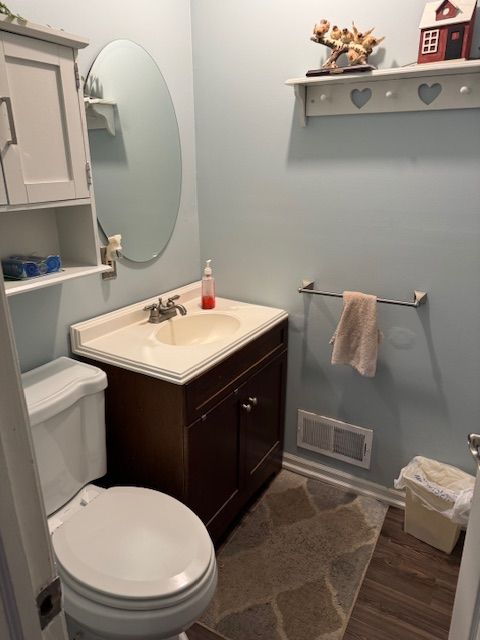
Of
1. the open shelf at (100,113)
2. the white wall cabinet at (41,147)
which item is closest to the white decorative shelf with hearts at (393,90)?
the open shelf at (100,113)

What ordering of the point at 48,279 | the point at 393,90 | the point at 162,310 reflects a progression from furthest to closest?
the point at 162,310 → the point at 393,90 → the point at 48,279

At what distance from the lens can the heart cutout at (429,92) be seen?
62.2 inches

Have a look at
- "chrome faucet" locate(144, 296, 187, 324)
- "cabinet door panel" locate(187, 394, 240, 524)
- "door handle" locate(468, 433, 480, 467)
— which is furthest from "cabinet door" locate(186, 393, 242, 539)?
"door handle" locate(468, 433, 480, 467)

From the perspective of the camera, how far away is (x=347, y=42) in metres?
1.64

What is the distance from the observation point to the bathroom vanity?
1.55 metres

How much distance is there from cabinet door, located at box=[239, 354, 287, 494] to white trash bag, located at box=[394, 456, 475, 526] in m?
0.57

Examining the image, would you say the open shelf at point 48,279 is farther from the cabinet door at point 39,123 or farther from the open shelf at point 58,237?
the cabinet door at point 39,123

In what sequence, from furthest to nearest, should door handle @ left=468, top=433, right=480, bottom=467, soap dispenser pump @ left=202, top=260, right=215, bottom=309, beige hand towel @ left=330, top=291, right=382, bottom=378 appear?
soap dispenser pump @ left=202, top=260, right=215, bottom=309
beige hand towel @ left=330, top=291, right=382, bottom=378
door handle @ left=468, top=433, right=480, bottom=467

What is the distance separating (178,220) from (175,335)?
21.6 inches

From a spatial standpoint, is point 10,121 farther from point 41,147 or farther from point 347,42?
point 347,42

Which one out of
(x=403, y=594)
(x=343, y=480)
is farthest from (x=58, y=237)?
(x=403, y=594)

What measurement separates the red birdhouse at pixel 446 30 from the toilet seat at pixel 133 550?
1.67 metres

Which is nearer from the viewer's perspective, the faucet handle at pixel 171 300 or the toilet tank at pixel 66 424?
the toilet tank at pixel 66 424

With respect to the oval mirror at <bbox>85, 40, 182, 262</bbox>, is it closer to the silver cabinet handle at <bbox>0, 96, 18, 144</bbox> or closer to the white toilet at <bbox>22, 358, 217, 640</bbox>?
the silver cabinet handle at <bbox>0, 96, 18, 144</bbox>
